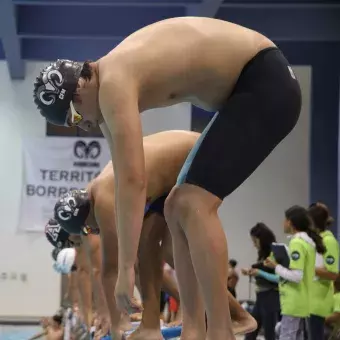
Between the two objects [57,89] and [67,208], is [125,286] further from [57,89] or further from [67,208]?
[67,208]

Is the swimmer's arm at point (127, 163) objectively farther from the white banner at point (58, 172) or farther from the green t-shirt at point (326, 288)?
the white banner at point (58, 172)

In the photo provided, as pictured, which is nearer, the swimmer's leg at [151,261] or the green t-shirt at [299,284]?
the swimmer's leg at [151,261]

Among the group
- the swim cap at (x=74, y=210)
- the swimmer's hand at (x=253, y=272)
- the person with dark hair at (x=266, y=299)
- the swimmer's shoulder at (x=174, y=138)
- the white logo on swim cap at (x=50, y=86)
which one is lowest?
the person with dark hair at (x=266, y=299)

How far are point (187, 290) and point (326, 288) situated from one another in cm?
336

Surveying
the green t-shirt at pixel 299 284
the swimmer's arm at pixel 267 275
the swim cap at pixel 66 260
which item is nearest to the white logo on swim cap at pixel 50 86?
the green t-shirt at pixel 299 284

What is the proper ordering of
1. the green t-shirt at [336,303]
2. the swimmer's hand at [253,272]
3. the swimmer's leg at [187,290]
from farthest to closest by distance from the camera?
the swimmer's hand at [253,272]
the green t-shirt at [336,303]
the swimmer's leg at [187,290]

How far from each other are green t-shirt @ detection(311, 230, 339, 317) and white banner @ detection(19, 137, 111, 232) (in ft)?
20.4

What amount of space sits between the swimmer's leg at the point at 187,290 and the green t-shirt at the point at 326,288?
321 centimetres

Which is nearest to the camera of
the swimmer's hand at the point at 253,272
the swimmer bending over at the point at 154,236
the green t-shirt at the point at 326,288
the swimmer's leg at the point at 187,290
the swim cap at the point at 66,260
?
the swimmer's leg at the point at 187,290

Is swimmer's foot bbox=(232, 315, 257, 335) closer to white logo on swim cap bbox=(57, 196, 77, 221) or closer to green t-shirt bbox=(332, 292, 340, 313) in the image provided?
white logo on swim cap bbox=(57, 196, 77, 221)

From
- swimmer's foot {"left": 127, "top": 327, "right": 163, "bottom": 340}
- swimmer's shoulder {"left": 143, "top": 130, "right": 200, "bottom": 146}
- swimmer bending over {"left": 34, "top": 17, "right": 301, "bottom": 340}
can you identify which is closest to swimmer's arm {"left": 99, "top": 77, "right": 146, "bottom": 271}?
swimmer bending over {"left": 34, "top": 17, "right": 301, "bottom": 340}

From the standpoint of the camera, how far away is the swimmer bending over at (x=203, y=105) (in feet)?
6.95

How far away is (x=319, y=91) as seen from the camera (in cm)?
1076

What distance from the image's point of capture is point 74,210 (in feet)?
13.1
